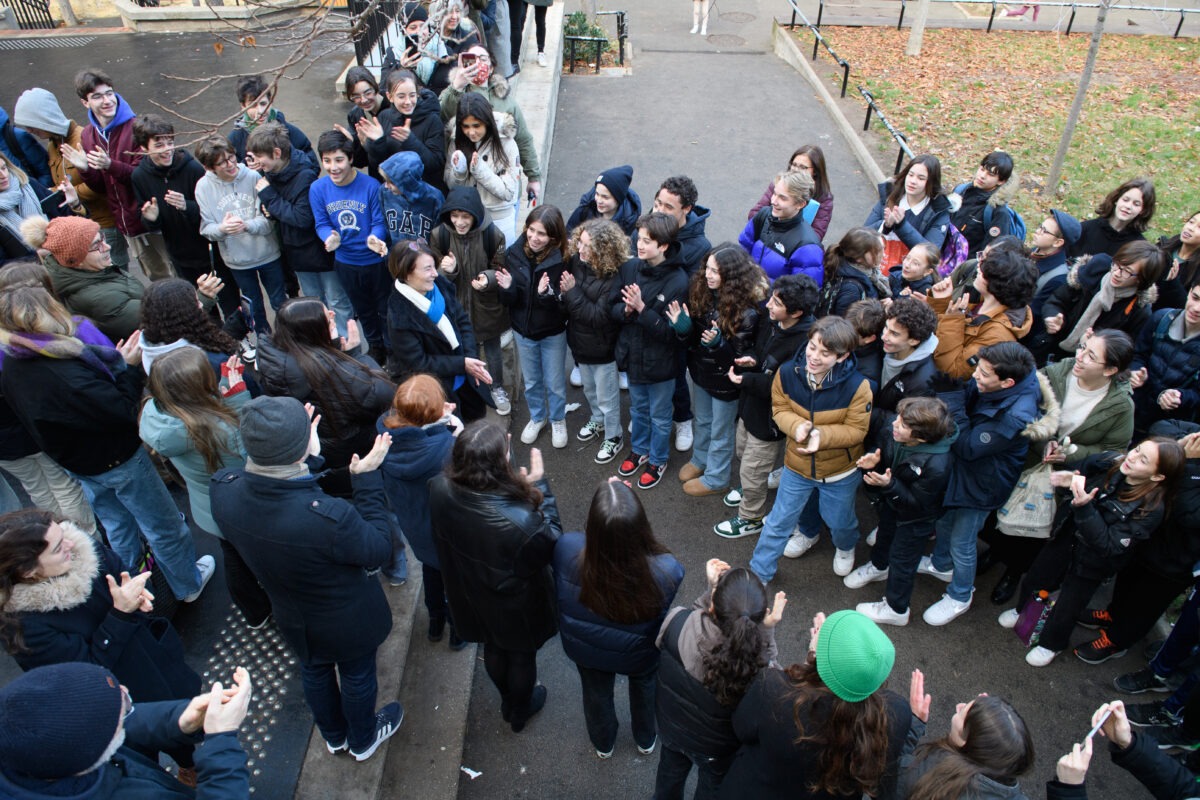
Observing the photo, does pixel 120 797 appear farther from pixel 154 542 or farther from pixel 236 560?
pixel 154 542

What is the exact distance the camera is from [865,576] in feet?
15.7

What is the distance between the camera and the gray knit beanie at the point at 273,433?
289 centimetres

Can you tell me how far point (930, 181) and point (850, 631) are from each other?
4605mm

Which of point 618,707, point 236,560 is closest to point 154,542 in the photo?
point 236,560

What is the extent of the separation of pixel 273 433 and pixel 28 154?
5249 mm

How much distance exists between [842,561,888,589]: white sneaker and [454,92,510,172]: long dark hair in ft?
13.5

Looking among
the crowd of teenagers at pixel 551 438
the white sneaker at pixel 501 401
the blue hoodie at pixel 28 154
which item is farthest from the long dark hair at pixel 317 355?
the blue hoodie at pixel 28 154

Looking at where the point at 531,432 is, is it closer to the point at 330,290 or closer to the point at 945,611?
the point at 330,290

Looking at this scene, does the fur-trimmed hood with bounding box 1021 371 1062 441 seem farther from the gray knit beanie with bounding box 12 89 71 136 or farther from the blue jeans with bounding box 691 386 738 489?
the gray knit beanie with bounding box 12 89 71 136

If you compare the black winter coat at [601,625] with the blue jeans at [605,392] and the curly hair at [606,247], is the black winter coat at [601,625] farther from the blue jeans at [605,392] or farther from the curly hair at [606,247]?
the blue jeans at [605,392]

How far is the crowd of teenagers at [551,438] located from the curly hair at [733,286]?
2 centimetres

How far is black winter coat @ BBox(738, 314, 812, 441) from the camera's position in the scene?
4.49 m

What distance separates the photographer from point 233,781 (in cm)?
234

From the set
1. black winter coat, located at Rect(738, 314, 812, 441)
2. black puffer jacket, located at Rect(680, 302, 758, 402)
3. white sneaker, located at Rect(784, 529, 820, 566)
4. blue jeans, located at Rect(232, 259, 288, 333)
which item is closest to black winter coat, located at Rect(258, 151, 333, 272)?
blue jeans, located at Rect(232, 259, 288, 333)
